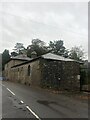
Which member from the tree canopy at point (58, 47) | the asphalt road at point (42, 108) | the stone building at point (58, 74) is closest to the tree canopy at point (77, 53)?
the tree canopy at point (58, 47)

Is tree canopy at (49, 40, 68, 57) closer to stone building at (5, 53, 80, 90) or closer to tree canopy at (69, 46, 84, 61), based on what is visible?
tree canopy at (69, 46, 84, 61)

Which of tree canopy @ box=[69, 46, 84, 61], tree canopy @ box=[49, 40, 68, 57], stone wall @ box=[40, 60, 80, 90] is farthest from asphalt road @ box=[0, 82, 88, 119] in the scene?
tree canopy @ box=[49, 40, 68, 57]

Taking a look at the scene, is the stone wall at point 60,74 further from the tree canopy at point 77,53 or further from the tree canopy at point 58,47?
the tree canopy at point 58,47

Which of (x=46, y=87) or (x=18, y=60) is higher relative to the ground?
(x=18, y=60)

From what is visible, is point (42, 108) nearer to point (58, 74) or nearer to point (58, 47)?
point (58, 74)

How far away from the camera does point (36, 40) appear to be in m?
Answer: 126

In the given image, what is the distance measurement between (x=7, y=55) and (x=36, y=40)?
17.9m

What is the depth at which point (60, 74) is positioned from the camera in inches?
Result: 1361

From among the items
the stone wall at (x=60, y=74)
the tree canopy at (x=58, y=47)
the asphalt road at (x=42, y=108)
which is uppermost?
the tree canopy at (x=58, y=47)

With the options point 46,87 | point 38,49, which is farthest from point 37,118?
point 38,49

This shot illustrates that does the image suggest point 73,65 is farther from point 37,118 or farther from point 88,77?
point 37,118

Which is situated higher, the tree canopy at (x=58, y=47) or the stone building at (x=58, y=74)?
the tree canopy at (x=58, y=47)

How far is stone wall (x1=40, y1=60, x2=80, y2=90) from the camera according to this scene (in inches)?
1334

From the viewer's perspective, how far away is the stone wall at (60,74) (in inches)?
1334
